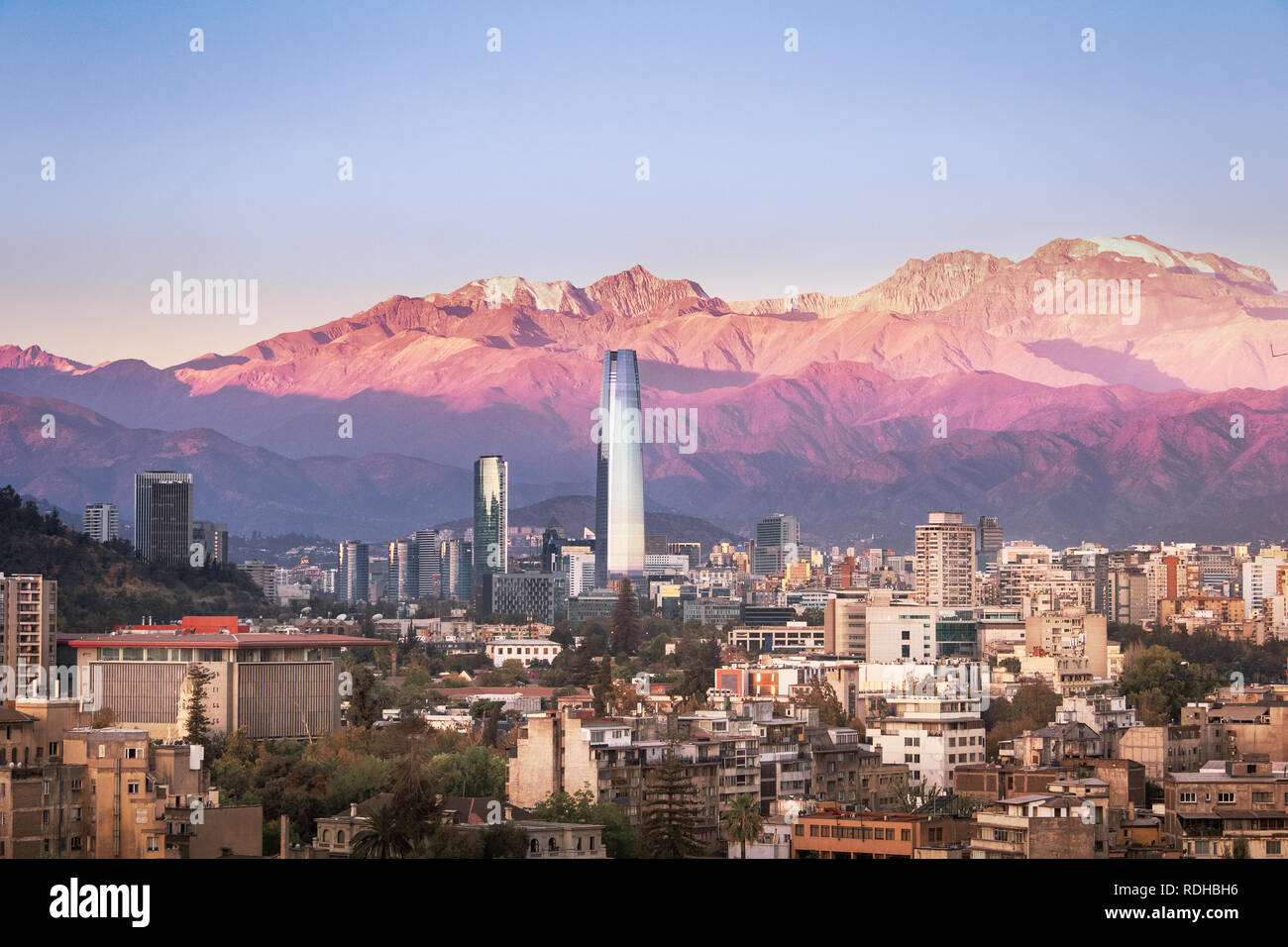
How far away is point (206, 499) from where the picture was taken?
138 metres

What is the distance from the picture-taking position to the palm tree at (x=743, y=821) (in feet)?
72.9

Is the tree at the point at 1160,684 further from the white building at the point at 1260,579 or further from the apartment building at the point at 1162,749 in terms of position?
the white building at the point at 1260,579

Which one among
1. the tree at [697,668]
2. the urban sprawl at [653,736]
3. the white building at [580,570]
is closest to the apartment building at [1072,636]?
the urban sprawl at [653,736]

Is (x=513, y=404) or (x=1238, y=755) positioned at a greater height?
(x=513, y=404)

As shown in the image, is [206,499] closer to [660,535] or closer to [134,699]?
[660,535]

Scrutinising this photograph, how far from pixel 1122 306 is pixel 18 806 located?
406 ft

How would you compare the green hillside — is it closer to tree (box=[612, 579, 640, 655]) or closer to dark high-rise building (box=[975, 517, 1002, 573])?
tree (box=[612, 579, 640, 655])

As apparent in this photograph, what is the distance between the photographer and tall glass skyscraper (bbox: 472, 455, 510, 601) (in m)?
116

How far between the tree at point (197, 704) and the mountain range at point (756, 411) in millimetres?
90111

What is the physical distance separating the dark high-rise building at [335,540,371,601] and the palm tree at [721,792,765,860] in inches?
3585

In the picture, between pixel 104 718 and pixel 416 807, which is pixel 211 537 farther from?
pixel 416 807
